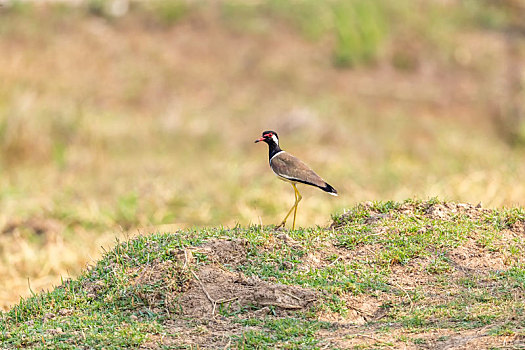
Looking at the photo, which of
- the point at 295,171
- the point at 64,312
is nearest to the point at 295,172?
the point at 295,171

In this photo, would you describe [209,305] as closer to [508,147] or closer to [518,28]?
[508,147]

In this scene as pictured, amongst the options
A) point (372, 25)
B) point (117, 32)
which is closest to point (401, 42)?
point (372, 25)

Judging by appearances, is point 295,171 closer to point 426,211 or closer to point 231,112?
point 426,211

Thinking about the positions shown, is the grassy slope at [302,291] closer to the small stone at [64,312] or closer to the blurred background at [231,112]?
the small stone at [64,312]

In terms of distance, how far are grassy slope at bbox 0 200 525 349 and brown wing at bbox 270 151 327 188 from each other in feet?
1.26

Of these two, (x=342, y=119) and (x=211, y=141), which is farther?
(x=342, y=119)

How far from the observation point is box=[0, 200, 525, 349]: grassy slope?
14.4 feet

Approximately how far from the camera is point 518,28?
20.1m

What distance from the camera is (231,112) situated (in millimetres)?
15172

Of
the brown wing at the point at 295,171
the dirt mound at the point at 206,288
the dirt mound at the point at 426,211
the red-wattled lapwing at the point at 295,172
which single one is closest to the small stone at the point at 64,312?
the dirt mound at the point at 206,288

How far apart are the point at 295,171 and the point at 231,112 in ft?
32.0

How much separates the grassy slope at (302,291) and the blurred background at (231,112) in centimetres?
308

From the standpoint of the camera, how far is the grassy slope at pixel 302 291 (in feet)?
14.4

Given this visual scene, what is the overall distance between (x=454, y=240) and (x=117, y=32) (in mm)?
13621
